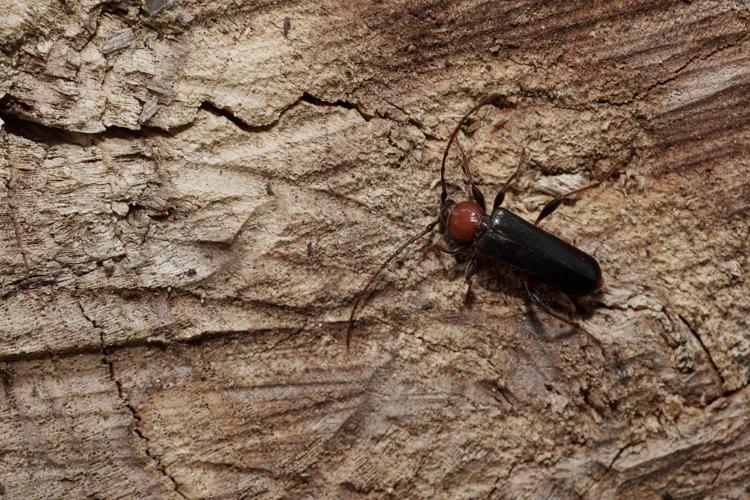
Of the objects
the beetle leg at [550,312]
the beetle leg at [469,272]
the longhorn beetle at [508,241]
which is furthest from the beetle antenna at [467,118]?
the beetle leg at [550,312]

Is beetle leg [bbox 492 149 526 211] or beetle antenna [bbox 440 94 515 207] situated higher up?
beetle antenna [bbox 440 94 515 207]

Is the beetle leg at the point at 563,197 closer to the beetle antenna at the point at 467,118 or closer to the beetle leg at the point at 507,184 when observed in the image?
the beetle leg at the point at 507,184

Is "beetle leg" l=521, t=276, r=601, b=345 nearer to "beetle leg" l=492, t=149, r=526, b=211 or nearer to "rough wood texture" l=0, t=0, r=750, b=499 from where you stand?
"rough wood texture" l=0, t=0, r=750, b=499

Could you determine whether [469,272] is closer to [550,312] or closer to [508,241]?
[508,241]

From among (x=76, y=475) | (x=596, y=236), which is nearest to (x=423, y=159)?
(x=596, y=236)

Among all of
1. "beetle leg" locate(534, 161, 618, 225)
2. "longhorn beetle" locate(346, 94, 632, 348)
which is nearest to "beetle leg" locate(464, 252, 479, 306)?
"longhorn beetle" locate(346, 94, 632, 348)

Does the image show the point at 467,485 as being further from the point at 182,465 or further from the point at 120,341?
the point at 120,341
